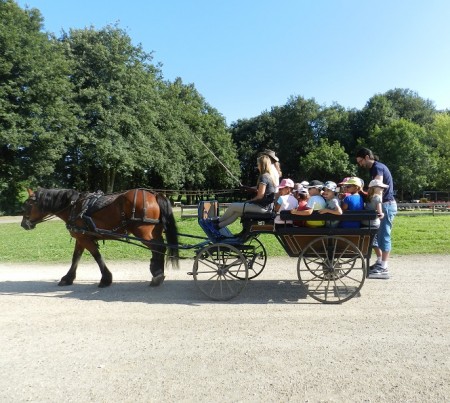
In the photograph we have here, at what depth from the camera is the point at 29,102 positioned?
26.9 m

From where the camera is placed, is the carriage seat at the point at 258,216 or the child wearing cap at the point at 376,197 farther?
the child wearing cap at the point at 376,197

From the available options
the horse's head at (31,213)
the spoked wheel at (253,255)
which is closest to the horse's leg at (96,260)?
the horse's head at (31,213)

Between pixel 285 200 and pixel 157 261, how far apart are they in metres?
2.53

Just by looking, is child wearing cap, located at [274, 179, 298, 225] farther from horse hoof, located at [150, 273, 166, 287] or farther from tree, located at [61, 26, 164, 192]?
tree, located at [61, 26, 164, 192]

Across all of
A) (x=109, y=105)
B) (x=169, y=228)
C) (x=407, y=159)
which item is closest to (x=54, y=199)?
(x=169, y=228)

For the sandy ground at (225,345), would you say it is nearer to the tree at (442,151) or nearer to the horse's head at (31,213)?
the horse's head at (31,213)

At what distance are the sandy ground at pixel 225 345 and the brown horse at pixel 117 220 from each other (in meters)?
0.53

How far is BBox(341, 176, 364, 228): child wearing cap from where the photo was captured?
19.7ft

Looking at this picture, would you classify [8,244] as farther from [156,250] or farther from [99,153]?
[99,153]

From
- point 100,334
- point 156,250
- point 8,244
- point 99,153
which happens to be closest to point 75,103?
point 99,153

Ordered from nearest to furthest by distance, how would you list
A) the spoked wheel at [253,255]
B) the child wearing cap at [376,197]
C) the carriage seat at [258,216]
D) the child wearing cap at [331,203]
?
the child wearing cap at [331,203], the carriage seat at [258,216], the child wearing cap at [376,197], the spoked wheel at [253,255]

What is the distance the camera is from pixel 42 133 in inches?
1038

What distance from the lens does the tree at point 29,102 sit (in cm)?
2570

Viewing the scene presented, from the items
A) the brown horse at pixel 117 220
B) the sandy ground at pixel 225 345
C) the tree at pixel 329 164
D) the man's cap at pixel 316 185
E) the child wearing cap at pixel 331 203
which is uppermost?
the tree at pixel 329 164
